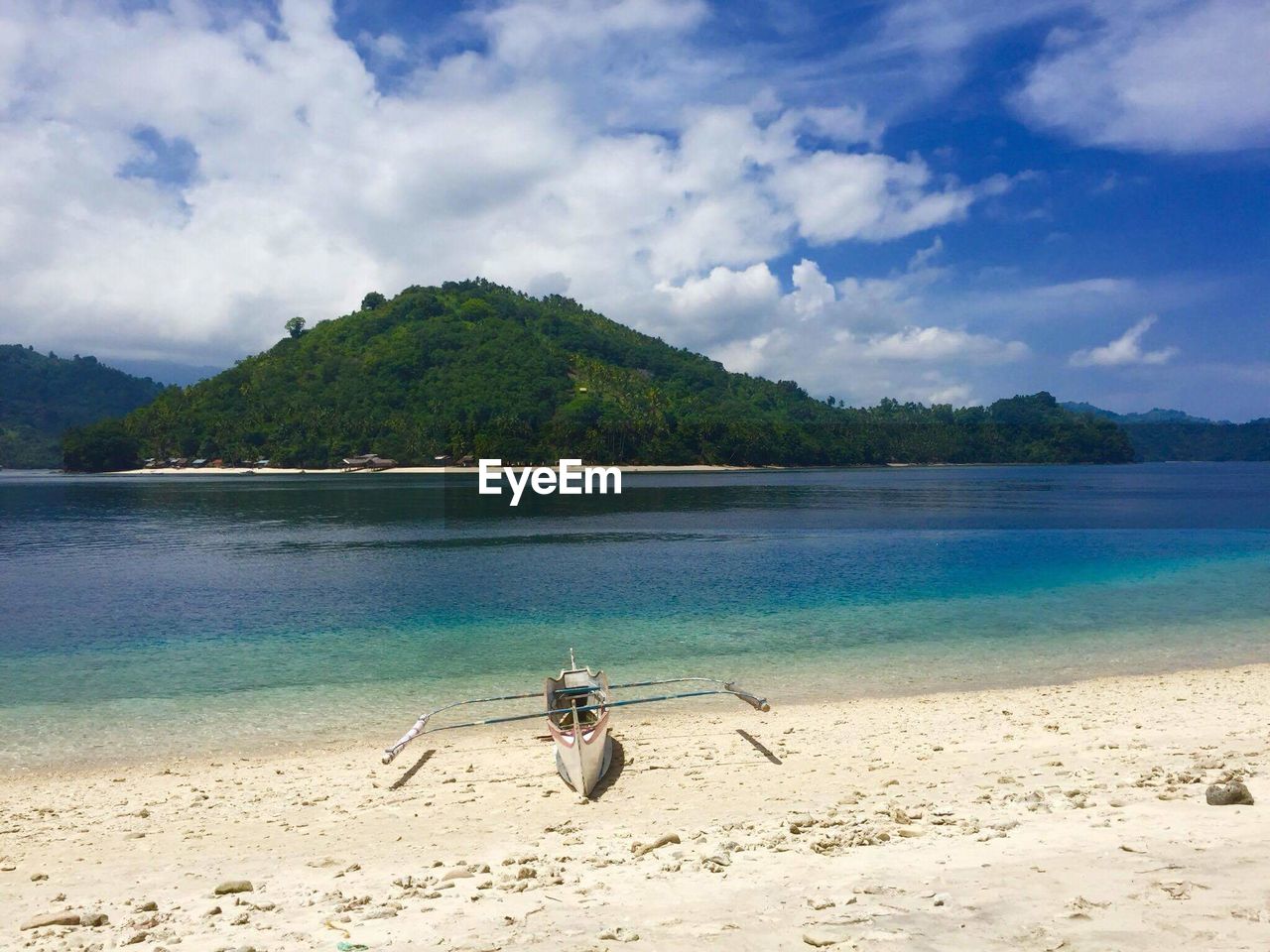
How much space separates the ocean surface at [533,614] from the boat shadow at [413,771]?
143 cm

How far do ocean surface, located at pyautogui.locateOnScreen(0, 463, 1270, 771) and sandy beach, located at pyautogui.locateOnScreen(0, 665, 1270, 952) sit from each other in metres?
3.25

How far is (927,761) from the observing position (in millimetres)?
13391

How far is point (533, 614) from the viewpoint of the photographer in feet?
98.6

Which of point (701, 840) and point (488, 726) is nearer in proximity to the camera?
point (701, 840)

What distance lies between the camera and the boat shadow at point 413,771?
13.7m

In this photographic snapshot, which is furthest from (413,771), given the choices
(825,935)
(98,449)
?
(98,449)

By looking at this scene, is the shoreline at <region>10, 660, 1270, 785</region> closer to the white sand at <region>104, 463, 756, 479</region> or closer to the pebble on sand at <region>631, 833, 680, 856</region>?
the pebble on sand at <region>631, 833, 680, 856</region>

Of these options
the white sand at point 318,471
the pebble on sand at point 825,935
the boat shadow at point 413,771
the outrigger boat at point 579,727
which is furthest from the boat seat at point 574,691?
the white sand at point 318,471

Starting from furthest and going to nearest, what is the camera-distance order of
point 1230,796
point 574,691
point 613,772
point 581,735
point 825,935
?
point 574,691
point 613,772
point 581,735
point 1230,796
point 825,935

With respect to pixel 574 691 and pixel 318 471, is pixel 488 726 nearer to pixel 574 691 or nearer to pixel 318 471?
pixel 574 691

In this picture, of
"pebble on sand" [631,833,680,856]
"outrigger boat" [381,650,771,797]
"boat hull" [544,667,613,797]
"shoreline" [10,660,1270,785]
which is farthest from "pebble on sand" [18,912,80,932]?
"shoreline" [10,660,1270,785]

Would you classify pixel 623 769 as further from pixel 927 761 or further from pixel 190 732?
pixel 190 732

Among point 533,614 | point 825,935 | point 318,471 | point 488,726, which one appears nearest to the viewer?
point 825,935

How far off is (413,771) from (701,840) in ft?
22.0
